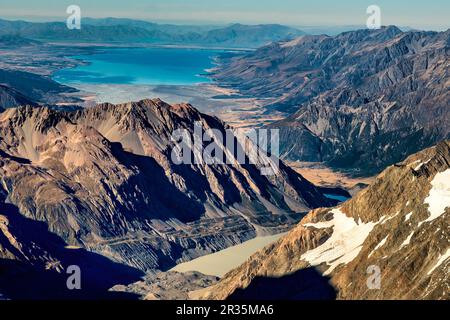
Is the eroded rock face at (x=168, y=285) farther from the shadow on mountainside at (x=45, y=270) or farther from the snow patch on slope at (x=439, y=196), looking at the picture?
the snow patch on slope at (x=439, y=196)

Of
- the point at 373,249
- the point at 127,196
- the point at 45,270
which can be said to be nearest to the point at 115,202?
the point at 127,196

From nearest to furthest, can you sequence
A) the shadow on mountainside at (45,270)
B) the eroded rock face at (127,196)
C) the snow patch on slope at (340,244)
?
the snow patch on slope at (340,244) < the shadow on mountainside at (45,270) < the eroded rock face at (127,196)

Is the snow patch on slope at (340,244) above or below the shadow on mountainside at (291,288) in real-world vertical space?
above

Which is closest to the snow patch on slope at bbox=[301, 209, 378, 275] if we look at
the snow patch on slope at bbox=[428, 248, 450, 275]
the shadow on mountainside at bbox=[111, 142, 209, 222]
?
the snow patch on slope at bbox=[428, 248, 450, 275]

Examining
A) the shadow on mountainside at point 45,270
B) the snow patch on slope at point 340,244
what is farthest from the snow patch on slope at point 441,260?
the shadow on mountainside at point 45,270

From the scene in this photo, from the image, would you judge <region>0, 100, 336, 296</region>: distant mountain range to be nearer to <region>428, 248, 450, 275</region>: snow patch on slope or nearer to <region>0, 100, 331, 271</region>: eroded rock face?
<region>0, 100, 331, 271</region>: eroded rock face

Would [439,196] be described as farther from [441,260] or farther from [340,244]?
[340,244]
